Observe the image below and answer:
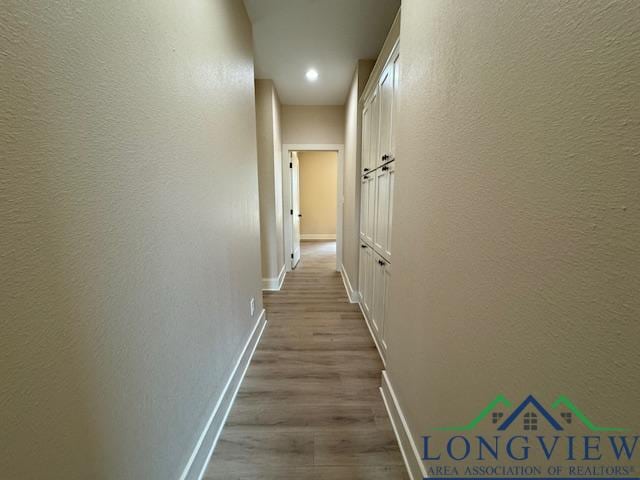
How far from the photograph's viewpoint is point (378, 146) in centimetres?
228

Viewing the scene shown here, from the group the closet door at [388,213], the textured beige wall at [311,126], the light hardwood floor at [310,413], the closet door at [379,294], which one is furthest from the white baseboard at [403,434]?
the textured beige wall at [311,126]

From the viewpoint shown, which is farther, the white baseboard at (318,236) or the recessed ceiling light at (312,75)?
the white baseboard at (318,236)

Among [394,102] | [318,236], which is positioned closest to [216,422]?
[394,102]

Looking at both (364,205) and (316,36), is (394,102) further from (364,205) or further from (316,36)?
(316,36)

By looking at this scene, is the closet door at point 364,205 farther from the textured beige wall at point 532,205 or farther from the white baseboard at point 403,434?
the textured beige wall at point 532,205

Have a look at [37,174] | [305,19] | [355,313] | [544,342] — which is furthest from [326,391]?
[305,19]

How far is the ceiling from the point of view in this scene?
2.18 meters

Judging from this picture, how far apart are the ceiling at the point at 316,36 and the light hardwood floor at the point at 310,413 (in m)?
2.76

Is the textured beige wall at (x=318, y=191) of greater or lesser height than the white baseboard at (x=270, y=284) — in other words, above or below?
above

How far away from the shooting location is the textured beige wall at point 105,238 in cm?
51

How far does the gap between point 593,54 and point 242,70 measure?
2061mm

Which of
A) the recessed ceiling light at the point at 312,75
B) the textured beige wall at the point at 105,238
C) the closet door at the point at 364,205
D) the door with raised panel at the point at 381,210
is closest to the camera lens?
the textured beige wall at the point at 105,238

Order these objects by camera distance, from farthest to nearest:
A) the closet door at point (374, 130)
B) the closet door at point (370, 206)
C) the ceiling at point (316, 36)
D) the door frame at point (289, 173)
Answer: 1. the door frame at point (289, 173)
2. the closet door at point (370, 206)
3. the closet door at point (374, 130)
4. the ceiling at point (316, 36)

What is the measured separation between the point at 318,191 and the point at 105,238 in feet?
23.4
